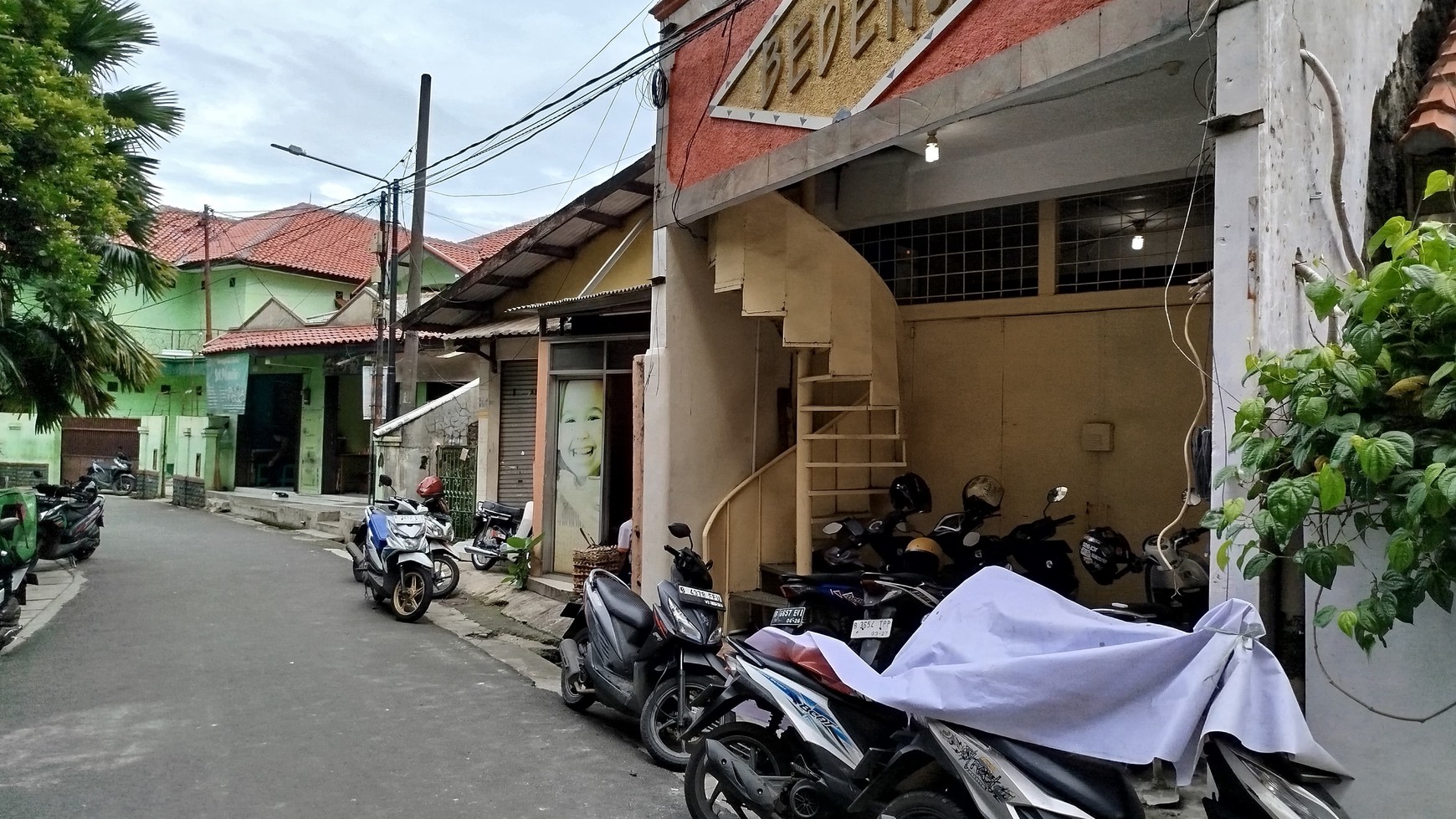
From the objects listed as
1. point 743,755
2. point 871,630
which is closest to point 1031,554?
point 871,630

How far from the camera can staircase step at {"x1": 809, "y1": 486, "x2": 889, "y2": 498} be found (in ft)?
24.3

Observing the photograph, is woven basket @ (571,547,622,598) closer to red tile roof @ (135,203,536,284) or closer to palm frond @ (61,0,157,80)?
palm frond @ (61,0,157,80)

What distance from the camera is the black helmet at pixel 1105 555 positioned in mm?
6035

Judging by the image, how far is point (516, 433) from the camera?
12664 millimetres

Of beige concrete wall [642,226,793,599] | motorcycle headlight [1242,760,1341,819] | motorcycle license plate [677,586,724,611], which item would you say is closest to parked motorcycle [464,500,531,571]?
beige concrete wall [642,226,793,599]

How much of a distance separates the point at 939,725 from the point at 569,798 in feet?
7.15

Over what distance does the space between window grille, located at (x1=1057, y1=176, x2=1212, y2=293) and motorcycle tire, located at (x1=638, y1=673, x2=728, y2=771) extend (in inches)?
180

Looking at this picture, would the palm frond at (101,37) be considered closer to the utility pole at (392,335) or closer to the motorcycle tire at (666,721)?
the utility pole at (392,335)

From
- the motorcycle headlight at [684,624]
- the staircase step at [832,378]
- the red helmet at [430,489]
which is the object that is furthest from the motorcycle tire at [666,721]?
the red helmet at [430,489]

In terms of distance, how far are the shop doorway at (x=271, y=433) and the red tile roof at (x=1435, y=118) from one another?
22.3 meters

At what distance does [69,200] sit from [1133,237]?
32.1 ft

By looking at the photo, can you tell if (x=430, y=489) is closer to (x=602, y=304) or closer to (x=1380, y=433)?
(x=602, y=304)

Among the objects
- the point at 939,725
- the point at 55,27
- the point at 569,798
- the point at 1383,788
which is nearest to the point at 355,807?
the point at 569,798

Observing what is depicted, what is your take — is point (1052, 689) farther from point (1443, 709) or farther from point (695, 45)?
point (695, 45)
